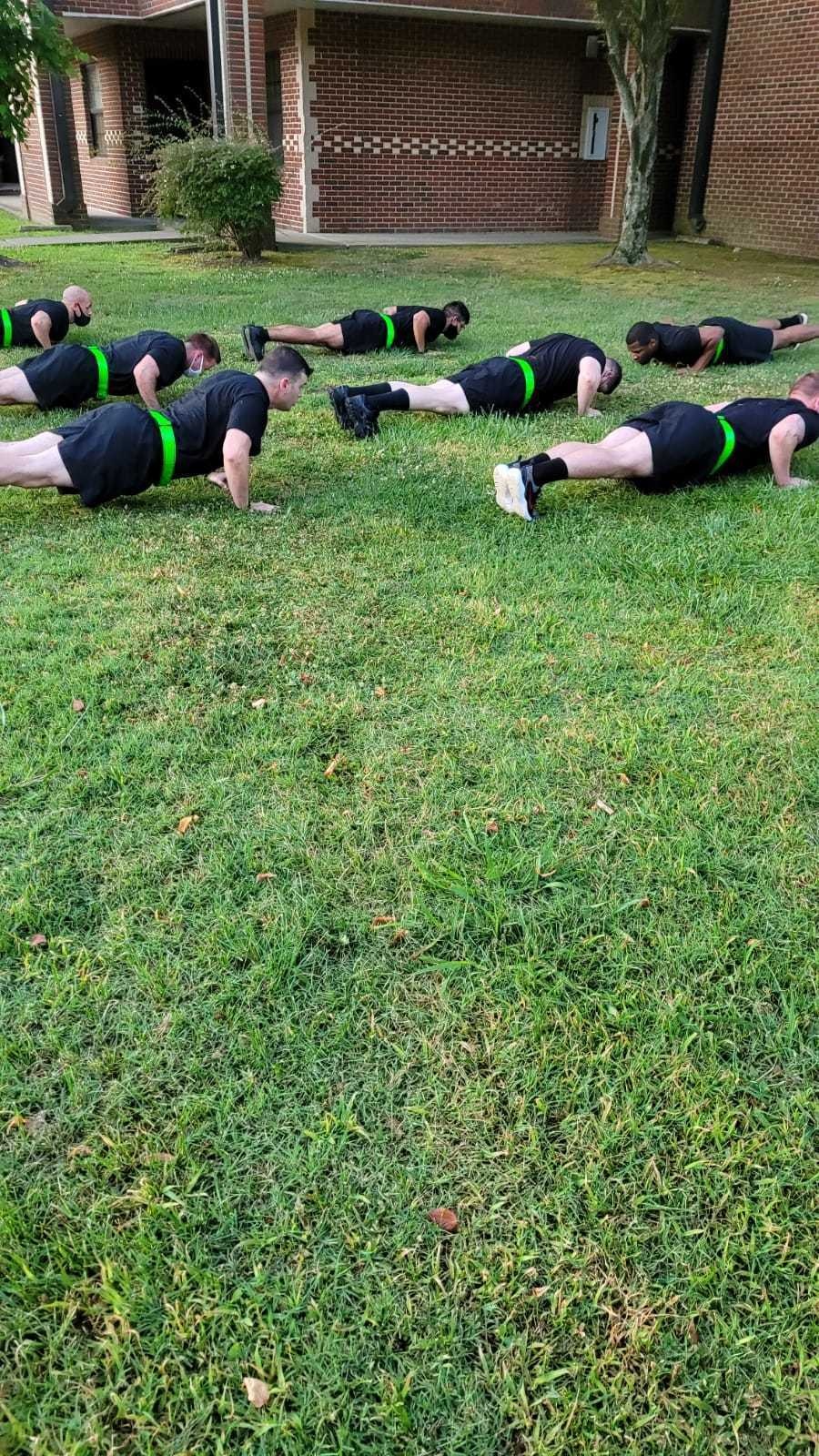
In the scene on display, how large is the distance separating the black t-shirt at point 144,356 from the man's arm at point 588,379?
103 inches

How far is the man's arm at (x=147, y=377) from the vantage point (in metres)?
6.58

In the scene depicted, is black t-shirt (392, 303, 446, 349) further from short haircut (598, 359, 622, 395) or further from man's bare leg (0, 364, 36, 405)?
man's bare leg (0, 364, 36, 405)

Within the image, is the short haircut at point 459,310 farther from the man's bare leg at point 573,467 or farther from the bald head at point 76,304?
the man's bare leg at point 573,467

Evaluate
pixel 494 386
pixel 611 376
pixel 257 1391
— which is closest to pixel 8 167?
pixel 494 386

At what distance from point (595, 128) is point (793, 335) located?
40.7 feet

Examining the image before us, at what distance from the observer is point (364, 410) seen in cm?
659

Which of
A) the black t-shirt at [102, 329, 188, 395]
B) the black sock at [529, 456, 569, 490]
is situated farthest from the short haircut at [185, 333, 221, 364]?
the black sock at [529, 456, 569, 490]

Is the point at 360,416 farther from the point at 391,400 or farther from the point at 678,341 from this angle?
the point at 678,341

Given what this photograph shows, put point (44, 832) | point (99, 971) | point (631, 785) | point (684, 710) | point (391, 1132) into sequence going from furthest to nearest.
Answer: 1. point (684, 710)
2. point (631, 785)
3. point (44, 832)
4. point (99, 971)
5. point (391, 1132)

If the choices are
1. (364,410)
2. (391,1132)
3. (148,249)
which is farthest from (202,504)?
(148,249)

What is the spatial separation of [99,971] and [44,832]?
611 millimetres

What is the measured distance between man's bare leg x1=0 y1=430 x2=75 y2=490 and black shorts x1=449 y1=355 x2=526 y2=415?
2.97m

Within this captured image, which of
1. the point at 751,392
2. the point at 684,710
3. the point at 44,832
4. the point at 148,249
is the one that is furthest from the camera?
the point at 148,249

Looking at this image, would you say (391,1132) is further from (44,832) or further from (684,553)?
(684,553)
